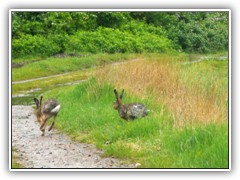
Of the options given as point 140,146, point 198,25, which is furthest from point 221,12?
point 140,146

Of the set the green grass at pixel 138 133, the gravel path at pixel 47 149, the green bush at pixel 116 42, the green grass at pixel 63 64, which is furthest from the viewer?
the green grass at pixel 63 64

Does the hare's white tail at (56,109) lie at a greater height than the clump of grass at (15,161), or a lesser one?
greater

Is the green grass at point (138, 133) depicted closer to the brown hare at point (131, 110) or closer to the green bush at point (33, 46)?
the brown hare at point (131, 110)

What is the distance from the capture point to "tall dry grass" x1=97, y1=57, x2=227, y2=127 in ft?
31.9

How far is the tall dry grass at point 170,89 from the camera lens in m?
9.71

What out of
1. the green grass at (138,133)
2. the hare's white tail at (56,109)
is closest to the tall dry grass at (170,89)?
the green grass at (138,133)

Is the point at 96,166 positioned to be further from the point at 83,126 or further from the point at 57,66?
the point at 57,66

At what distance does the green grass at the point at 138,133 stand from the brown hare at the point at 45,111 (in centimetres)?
29

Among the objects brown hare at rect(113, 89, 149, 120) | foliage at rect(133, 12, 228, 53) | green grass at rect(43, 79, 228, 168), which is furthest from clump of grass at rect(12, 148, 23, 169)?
foliage at rect(133, 12, 228, 53)

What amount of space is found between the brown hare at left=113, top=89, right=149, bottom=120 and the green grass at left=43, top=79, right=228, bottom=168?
106mm

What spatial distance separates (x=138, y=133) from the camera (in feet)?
33.1

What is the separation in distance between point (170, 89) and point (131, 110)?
0.60 m

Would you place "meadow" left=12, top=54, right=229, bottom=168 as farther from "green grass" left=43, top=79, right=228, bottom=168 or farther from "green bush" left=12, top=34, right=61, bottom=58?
"green bush" left=12, top=34, right=61, bottom=58

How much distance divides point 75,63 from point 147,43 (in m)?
1.08
